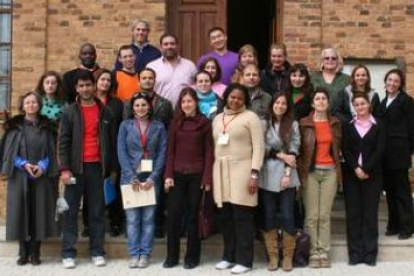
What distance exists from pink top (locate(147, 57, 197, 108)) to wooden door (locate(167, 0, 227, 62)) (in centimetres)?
235

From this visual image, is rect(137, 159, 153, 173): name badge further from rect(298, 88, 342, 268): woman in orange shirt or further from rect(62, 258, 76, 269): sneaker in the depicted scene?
rect(298, 88, 342, 268): woman in orange shirt

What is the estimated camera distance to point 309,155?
21.0ft

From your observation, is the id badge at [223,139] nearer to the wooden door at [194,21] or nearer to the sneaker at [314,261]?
the sneaker at [314,261]

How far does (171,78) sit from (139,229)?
1.69 metres

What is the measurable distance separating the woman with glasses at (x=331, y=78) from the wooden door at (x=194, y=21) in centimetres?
282

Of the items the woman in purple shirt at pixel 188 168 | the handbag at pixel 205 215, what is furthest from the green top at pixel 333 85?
the handbag at pixel 205 215

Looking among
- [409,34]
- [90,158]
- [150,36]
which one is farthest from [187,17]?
[90,158]

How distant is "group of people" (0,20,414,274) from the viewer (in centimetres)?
627

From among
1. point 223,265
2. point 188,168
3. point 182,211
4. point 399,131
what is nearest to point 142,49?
point 188,168

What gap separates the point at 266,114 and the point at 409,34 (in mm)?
3686

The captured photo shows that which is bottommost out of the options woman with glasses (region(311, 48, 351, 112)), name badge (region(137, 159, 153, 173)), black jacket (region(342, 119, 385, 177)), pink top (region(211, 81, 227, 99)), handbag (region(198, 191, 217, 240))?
handbag (region(198, 191, 217, 240))

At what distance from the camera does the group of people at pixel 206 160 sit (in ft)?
20.6

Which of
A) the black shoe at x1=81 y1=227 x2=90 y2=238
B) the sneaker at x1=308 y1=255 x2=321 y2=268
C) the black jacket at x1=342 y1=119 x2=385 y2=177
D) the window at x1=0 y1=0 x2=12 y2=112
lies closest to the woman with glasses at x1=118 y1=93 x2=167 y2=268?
the black shoe at x1=81 y1=227 x2=90 y2=238

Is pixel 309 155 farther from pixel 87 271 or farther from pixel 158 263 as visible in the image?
pixel 87 271
